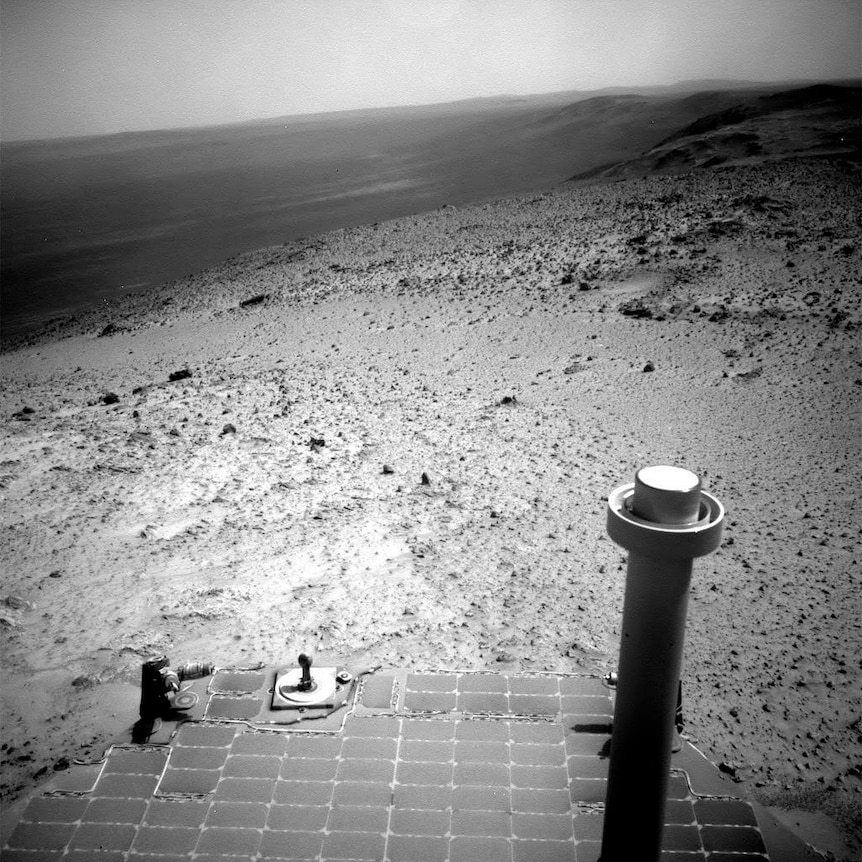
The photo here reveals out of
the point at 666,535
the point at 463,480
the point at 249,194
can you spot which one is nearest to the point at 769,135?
the point at 463,480

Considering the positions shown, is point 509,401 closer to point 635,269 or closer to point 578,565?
point 578,565

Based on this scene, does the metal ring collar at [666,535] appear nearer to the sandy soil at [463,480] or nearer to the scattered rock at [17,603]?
the sandy soil at [463,480]

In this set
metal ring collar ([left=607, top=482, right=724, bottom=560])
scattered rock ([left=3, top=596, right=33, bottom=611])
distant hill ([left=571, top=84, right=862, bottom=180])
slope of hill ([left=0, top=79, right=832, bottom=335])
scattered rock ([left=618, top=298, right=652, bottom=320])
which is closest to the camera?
metal ring collar ([left=607, top=482, right=724, bottom=560])

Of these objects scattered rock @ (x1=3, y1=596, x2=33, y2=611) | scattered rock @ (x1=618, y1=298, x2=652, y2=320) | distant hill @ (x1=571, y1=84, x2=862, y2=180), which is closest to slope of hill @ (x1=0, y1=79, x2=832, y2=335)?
distant hill @ (x1=571, y1=84, x2=862, y2=180)

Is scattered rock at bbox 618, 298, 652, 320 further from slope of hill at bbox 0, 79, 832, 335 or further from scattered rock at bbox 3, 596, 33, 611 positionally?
slope of hill at bbox 0, 79, 832, 335

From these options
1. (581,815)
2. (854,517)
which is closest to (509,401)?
(854,517)

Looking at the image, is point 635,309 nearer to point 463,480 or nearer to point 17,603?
point 463,480
